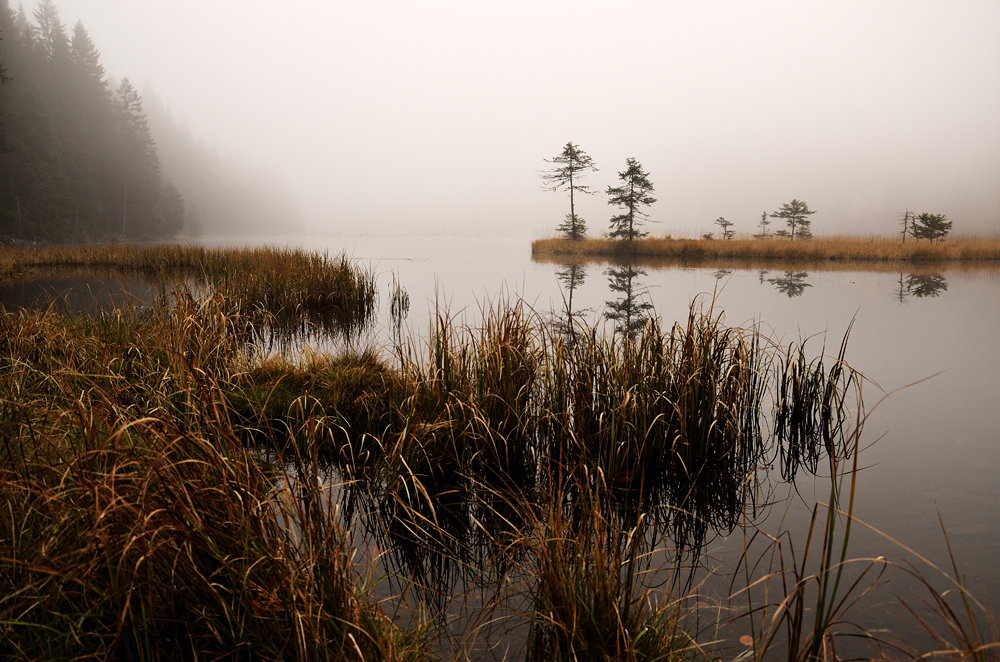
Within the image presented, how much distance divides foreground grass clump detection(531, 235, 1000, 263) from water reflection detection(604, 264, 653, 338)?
34.1ft

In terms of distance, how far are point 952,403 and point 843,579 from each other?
3967mm

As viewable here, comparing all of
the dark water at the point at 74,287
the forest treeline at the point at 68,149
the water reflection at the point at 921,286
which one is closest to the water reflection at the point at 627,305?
the water reflection at the point at 921,286

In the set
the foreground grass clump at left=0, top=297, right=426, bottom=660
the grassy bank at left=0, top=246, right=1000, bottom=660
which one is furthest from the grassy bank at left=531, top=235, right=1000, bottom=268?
the foreground grass clump at left=0, top=297, right=426, bottom=660

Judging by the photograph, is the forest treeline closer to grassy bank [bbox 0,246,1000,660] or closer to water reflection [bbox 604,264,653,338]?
water reflection [bbox 604,264,653,338]

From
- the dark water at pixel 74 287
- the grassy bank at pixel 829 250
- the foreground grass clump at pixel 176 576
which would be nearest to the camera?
the foreground grass clump at pixel 176 576

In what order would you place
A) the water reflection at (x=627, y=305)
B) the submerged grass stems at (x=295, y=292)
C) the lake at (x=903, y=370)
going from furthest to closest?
1. the water reflection at (x=627, y=305)
2. the submerged grass stems at (x=295, y=292)
3. the lake at (x=903, y=370)

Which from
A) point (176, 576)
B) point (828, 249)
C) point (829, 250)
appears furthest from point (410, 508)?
point (828, 249)

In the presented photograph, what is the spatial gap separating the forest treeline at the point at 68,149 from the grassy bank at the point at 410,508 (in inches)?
995

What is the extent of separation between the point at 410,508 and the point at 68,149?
42.4 meters

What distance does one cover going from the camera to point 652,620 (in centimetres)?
174

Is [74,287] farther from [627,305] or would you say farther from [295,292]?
[627,305]

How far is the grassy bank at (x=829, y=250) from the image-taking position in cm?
2362

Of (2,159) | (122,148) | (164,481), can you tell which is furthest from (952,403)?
(122,148)

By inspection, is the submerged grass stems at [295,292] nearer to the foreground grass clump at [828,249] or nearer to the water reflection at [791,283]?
the water reflection at [791,283]
